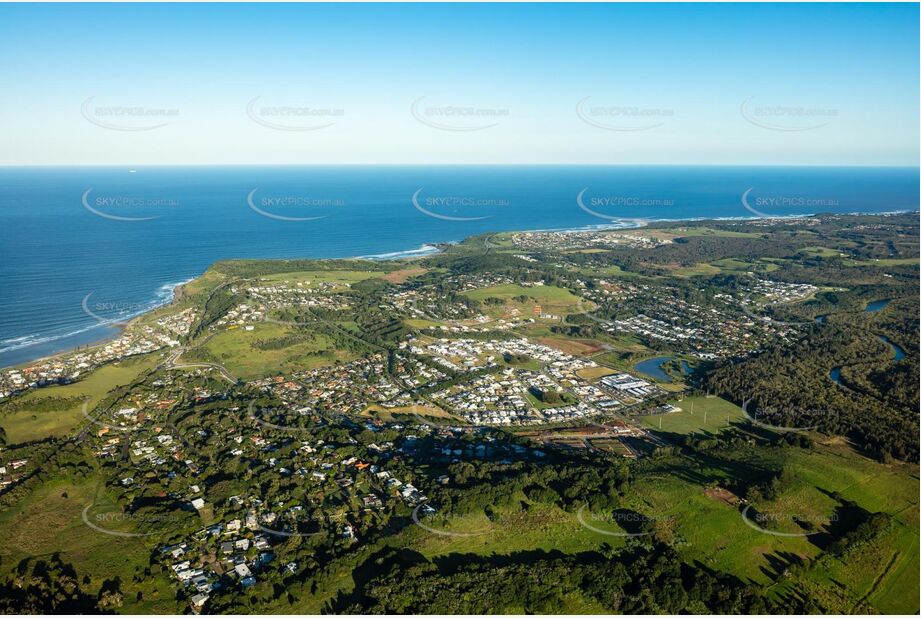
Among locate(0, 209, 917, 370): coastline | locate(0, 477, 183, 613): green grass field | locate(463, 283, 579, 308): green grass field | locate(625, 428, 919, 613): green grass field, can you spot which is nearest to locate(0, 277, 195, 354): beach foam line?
locate(0, 209, 917, 370): coastline

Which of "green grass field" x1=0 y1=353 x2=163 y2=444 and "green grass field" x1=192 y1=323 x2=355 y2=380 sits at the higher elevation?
"green grass field" x1=192 y1=323 x2=355 y2=380

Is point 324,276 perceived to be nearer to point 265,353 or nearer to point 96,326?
point 96,326

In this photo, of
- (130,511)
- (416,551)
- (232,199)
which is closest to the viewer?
(416,551)

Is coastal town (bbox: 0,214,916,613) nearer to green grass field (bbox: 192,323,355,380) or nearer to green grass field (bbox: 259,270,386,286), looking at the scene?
green grass field (bbox: 192,323,355,380)

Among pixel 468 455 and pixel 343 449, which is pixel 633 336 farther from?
pixel 343 449

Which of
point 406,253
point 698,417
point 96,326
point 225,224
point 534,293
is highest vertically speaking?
point 225,224

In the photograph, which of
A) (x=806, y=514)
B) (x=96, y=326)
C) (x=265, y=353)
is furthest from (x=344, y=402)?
(x=96, y=326)

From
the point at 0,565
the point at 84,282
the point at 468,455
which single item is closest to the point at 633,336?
the point at 468,455
